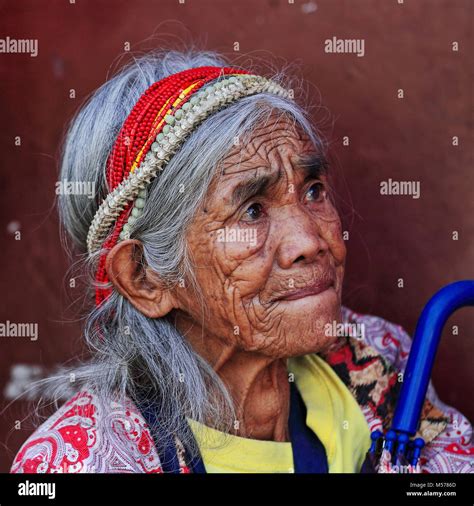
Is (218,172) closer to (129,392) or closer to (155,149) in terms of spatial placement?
(155,149)

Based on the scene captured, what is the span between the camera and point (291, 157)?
104 inches

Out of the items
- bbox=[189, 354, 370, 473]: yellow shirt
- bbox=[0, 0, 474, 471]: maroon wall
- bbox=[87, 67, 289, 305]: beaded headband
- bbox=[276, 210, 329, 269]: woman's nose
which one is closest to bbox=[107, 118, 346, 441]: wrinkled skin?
bbox=[276, 210, 329, 269]: woman's nose

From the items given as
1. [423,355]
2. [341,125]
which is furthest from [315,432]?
[341,125]

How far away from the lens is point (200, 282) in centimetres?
262

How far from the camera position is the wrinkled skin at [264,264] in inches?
101

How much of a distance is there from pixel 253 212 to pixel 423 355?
705 mm

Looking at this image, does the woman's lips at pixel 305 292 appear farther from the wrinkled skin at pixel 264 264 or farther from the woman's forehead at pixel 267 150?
the woman's forehead at pixel 267 150

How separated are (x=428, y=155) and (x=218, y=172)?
4.33 ft

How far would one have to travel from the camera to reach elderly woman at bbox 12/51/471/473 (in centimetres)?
256

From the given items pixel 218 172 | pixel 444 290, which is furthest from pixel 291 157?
pixel 444 290

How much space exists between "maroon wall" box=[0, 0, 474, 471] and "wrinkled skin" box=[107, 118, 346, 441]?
91 centimetres

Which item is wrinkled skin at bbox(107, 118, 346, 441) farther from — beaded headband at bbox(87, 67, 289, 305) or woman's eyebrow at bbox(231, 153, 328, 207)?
beaded headband at bbox(87, 67, 289, 305)
